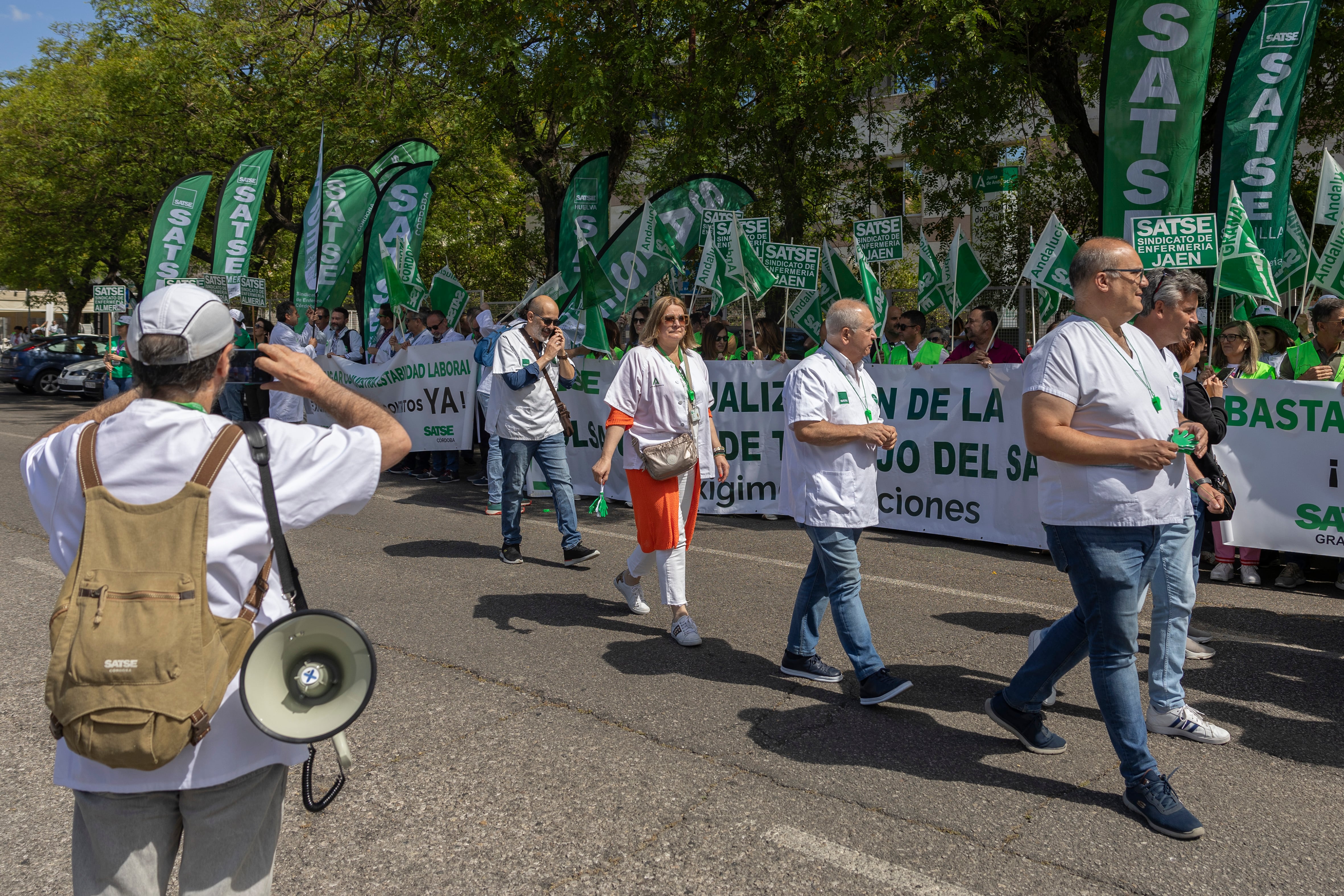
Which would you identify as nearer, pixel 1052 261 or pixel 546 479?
pixel 546 479

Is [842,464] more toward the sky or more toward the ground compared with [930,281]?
more toward the ground

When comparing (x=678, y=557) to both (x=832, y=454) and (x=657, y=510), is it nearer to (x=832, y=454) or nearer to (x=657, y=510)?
(x=657, y=510)

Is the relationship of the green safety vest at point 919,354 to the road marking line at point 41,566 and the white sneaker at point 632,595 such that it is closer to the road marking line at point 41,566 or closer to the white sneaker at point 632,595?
the white sneaker at point 632,595

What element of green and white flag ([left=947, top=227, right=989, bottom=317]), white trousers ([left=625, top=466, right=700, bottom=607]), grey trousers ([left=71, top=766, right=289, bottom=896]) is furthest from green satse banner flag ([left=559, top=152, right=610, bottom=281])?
grey trousers ([left=71, top=766, right=289, bottom=896])

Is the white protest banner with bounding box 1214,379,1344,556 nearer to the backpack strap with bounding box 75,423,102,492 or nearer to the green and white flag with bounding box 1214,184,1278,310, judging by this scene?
the green and white flag with bounding box 1214,184,1278,310

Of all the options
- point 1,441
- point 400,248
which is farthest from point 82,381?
point 400,248

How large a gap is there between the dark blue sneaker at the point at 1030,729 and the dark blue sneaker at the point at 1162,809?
1.77 feet

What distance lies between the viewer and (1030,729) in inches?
162

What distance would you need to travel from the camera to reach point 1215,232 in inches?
278

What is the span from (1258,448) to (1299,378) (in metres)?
0.59

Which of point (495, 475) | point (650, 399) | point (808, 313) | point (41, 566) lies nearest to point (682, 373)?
point (650, 399)

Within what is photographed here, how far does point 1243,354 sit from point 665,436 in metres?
4.74

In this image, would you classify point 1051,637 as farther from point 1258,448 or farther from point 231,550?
point 1258,448

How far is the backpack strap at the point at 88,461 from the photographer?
1908mm
